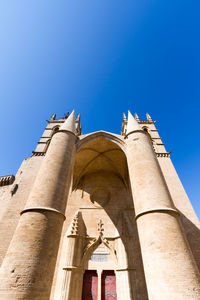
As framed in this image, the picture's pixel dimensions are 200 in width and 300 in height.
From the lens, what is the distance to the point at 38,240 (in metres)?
4.07

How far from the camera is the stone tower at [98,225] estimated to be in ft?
12.1

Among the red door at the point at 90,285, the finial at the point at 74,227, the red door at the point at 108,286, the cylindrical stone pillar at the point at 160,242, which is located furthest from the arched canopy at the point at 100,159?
the red door at the point at 108,286

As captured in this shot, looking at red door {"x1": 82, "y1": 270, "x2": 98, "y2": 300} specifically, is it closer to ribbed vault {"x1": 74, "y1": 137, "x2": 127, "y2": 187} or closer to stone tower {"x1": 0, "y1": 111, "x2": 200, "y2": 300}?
stone tower {"x1": 0, "y1": 111, "x2": 200, "y2": 300}

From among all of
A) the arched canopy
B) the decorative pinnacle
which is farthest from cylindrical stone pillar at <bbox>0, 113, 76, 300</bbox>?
the decorative pinnacle

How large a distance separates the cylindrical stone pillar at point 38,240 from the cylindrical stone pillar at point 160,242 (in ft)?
8.79

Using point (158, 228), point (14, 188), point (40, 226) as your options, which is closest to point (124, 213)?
point (158, 228)

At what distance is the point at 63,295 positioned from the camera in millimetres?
6309

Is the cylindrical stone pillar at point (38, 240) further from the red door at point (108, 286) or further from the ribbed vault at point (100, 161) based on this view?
the red door at point (108, 286)

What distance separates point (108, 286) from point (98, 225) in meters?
2.75

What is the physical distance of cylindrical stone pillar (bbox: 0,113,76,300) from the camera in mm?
3461

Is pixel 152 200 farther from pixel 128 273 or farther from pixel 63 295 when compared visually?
pixel 63 295

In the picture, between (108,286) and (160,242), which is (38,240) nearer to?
(160,242)

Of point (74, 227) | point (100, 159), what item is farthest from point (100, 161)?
point (74, 227)

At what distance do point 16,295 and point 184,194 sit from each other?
28.7 ft
